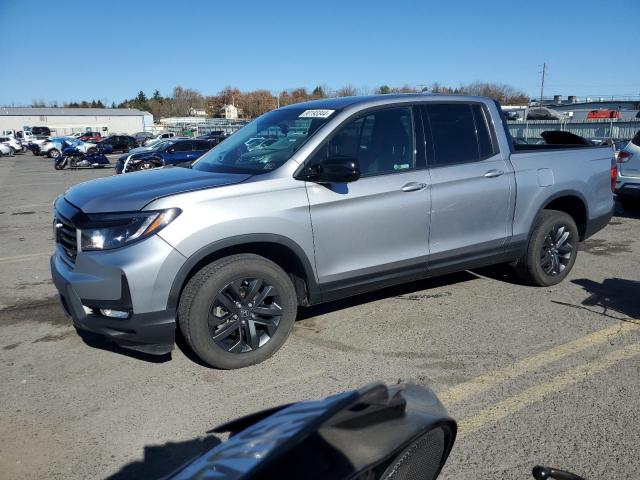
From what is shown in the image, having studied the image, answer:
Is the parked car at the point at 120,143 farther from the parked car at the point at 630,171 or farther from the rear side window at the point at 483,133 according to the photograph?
the rear side window at the point at 483,133

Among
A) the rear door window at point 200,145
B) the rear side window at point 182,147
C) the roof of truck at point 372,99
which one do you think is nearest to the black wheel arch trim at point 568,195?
the roof of truck at point 372,99

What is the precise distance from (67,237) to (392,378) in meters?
2.44

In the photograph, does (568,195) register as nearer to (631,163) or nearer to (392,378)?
(392,378)

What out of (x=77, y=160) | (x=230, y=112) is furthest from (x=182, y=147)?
(x=230, y=112)

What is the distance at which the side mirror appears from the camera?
147 inches

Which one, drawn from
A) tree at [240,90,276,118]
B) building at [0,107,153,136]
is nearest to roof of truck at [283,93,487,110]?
building at [0,107,153,136]

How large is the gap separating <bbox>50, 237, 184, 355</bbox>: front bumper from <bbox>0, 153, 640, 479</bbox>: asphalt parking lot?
16.1 inches

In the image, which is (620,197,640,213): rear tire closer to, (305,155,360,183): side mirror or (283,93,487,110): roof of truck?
(283,93,487,110): roof of truck

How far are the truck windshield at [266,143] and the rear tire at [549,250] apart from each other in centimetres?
248

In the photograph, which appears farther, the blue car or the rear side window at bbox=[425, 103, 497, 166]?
the blue car

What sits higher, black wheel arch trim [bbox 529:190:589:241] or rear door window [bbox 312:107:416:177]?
rear door window [bbox 312:107:416:177]

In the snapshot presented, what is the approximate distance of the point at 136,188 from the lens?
3750 millimetres

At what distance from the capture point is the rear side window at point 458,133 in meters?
4.59

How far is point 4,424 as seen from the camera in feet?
10.5
